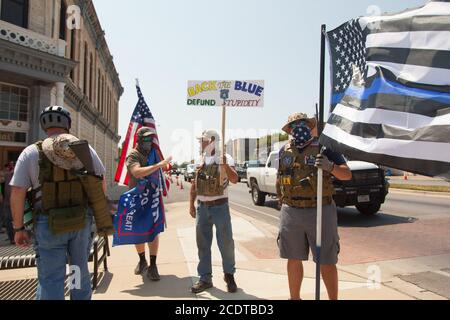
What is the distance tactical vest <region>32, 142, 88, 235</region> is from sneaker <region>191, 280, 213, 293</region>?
1.81m

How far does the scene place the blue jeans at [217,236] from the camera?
4590mm

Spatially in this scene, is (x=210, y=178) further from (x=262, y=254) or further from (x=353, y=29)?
(x=262, y=254)

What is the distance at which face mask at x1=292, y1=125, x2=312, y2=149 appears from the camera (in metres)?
3.76

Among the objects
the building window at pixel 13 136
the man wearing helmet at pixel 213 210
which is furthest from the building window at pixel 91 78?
the man wearing helmet at pixel 213 210

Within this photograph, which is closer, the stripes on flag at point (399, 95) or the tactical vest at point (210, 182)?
the stripes on flag at point (399, 95)

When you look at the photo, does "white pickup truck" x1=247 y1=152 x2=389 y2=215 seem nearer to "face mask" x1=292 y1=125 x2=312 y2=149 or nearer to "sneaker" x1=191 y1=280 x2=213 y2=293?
"sneaker" x1=191 y1=280 x2=213 y2=293

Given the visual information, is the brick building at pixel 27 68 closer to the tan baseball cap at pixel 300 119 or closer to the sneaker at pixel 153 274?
the sneaker at pixel 153 274

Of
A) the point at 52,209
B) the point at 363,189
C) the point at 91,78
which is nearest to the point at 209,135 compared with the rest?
the point at 52,209

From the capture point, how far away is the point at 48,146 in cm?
311

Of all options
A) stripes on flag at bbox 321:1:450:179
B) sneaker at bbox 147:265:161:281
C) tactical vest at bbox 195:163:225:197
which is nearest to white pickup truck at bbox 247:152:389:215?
tactical vest at bbox 195:163:225:197

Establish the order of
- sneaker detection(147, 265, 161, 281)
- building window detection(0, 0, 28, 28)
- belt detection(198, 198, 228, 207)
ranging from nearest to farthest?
belt detection(198, 198, 228, 207) < sneaker detection(147, 265, 161, 281) < building window detection(0, 0, 28, 28)

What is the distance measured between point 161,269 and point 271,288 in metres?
1.75

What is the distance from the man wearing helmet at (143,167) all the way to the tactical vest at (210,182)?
1.55 feet
